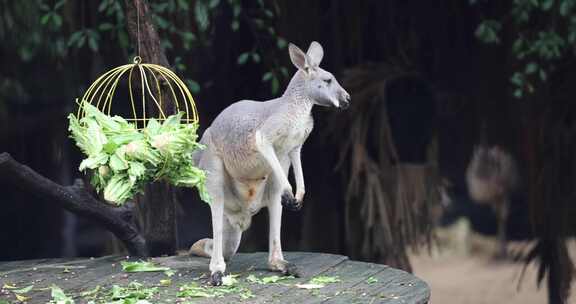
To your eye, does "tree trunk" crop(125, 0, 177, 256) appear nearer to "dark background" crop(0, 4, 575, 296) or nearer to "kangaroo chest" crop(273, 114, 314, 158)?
"kangaroo chest" crop(273, 114, 314, 158)

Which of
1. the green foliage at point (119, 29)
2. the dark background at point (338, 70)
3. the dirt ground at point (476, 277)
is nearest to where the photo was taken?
the green foliage at point (119, 29)

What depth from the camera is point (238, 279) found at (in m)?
4.59

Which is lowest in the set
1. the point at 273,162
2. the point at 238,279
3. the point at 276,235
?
the point at 238,279

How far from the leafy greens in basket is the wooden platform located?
0.50m

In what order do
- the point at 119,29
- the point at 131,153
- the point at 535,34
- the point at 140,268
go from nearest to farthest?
1. the point at 131,153
2. the point at 140,268
3. the point at 119,29
4. the point at 535,34

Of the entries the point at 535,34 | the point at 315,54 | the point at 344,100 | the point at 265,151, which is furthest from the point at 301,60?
the point at 535,34

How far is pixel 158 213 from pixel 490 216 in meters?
6.89

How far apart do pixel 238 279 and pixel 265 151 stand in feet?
2.10

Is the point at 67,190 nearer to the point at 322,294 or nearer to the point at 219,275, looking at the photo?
the point at 219,275

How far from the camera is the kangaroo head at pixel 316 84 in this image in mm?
4484

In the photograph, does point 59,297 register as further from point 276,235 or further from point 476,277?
point 476,277

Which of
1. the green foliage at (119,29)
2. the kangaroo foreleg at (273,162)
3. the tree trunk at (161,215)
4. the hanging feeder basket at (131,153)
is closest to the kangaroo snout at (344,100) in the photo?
the kangaroo foreleg at (273,162)

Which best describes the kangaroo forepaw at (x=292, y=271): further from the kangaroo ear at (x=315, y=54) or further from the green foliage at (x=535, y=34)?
the green foliage at (x=535, y=34)

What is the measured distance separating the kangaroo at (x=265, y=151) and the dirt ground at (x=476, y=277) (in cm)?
561
